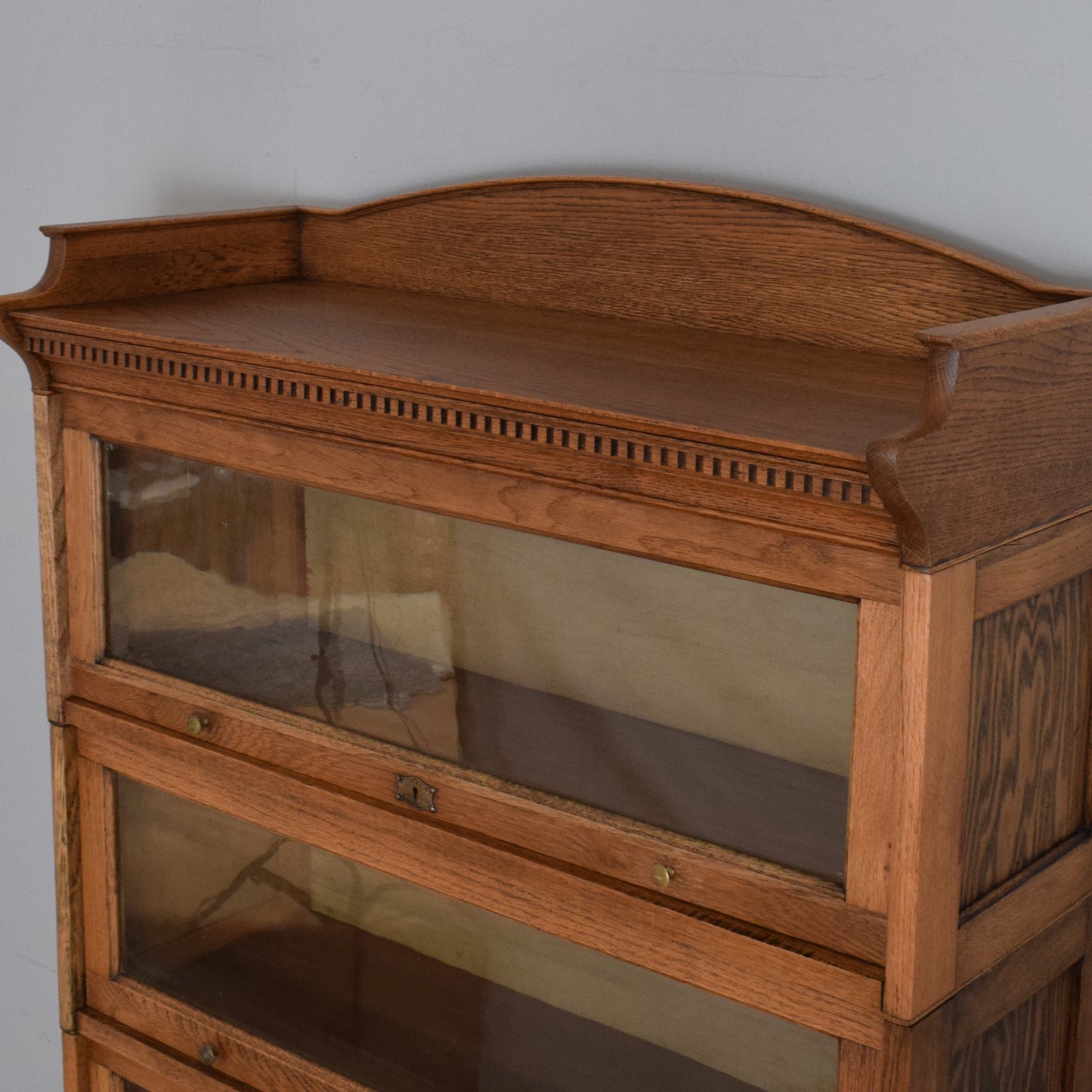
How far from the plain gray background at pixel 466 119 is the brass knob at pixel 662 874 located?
0.48 meters

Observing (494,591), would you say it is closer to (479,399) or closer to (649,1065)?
(479,399)

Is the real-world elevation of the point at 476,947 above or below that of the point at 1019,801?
below

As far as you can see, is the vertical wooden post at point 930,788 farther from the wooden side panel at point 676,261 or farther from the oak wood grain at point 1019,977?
the wooden side panel at point 676,261

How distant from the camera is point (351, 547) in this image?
106 cm

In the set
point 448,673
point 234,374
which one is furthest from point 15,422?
point 448,673

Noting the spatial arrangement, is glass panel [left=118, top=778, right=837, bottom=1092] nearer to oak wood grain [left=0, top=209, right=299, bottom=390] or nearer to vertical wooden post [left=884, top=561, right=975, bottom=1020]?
vertical wooden post [left=884, top=561, right=975, bottom=1020]

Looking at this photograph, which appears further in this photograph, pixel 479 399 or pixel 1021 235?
pixel 1021 235

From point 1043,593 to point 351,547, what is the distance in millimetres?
476

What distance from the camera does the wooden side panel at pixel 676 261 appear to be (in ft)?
3.34

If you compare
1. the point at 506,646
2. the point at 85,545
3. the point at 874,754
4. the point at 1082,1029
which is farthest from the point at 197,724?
the point at 1082,1029

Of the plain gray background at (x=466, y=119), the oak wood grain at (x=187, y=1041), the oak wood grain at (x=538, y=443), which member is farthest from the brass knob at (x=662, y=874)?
the plain gray background at (x=466, y=119)

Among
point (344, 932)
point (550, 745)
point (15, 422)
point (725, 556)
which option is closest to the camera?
point (725, 556)

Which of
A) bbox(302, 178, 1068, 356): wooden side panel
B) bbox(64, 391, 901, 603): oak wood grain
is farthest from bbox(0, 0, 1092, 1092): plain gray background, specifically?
bbox(64, 391, 901, 603): oak wood grain

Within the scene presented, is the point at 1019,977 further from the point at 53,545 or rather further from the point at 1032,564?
the point at 53,545
